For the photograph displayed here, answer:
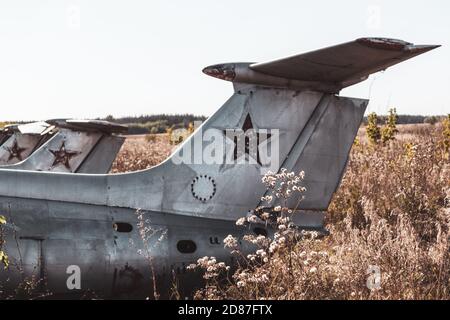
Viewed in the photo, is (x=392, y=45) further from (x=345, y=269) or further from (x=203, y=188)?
(x=203, y=188)

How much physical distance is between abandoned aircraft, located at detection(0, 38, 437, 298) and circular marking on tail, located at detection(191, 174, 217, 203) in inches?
0.5

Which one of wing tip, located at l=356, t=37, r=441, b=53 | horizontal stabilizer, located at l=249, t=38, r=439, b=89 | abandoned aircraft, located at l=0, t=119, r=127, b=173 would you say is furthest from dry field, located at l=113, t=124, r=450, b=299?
abandoned aircraft, located at l=0, t=119, r=127, b=173

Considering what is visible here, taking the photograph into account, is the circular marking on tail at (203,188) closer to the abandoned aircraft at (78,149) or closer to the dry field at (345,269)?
the dry field at (345,269)

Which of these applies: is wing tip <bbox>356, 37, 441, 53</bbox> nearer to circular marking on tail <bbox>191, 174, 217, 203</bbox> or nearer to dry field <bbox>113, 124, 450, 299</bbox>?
dry field <bbox>113, 124, 450, 299</bbox>

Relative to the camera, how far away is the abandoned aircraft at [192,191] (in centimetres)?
→ 608

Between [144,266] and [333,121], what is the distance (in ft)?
10.4

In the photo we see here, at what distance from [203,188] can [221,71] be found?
5.06ft

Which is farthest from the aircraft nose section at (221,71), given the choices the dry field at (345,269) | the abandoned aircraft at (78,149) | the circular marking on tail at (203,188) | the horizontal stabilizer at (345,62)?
the abandoned aircraft at (78,149)

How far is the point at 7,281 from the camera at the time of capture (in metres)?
5.94

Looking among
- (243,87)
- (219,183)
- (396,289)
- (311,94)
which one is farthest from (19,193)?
(396,289)

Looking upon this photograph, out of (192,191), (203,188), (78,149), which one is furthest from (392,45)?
(78,149)

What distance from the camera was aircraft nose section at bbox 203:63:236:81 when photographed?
269 inches

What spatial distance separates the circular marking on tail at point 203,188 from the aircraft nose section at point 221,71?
1323 mm
